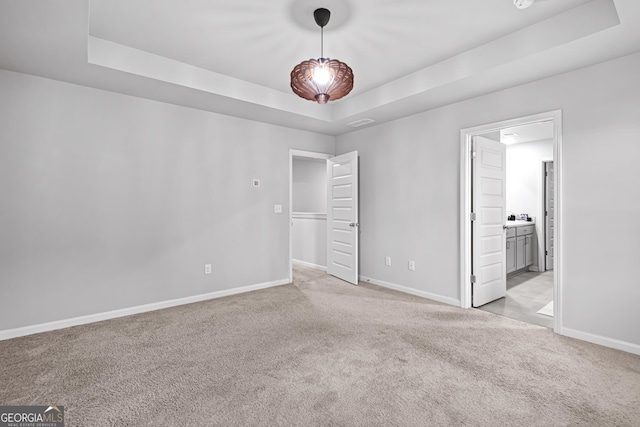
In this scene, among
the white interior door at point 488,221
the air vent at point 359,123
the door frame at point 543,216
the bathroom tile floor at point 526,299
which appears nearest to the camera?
the bathroom tile floor at point 526,299

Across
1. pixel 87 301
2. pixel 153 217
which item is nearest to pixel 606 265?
pixel 153 217

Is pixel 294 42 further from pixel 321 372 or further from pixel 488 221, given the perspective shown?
pixel 488 221

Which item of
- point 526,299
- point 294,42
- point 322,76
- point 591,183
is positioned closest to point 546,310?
point 526,299

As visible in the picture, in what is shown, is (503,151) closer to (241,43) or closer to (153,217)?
(241,43)

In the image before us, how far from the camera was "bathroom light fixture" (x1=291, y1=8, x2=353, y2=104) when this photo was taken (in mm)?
2338

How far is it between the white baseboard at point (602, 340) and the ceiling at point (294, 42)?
2.42m

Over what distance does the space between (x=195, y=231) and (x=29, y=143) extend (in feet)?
5.93

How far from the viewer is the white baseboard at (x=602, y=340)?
8.20 ft

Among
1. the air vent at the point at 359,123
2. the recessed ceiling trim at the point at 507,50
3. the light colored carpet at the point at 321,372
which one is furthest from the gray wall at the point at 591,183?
the air vent at the point at 359,123

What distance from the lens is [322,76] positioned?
2363 mm

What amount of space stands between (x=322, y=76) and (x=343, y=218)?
9.50 ft

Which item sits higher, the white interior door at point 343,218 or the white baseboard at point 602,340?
the white interior door at point 343,218

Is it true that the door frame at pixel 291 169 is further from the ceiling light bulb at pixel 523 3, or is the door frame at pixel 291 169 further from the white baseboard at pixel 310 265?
the ceiling light bulb at pixel 523 3

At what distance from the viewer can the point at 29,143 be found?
2.93m
